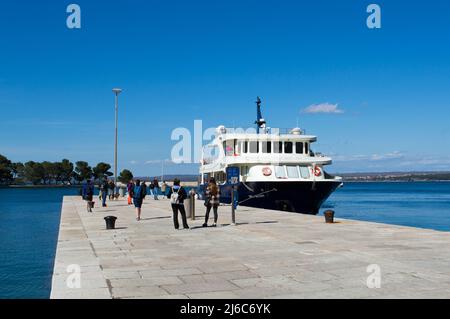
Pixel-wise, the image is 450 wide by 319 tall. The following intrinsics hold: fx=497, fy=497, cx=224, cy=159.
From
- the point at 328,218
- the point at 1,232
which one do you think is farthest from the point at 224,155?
the point at 328,218

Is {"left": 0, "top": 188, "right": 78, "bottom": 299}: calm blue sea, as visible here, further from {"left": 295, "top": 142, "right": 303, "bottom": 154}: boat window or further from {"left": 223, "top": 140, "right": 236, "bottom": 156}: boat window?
{"left": 295, "top": 142, "right": 303, "bottom": 154}: boat window

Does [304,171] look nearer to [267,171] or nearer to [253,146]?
[267,171]

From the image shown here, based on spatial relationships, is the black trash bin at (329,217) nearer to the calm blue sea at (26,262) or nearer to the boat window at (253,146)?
the calm blue sea at (26,262)

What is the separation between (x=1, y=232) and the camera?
28.3 m

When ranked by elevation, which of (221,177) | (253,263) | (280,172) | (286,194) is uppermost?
(280,172)

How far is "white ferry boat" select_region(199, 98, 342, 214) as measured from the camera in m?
34.9

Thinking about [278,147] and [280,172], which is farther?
[278,147]

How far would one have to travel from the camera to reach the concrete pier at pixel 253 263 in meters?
7.75

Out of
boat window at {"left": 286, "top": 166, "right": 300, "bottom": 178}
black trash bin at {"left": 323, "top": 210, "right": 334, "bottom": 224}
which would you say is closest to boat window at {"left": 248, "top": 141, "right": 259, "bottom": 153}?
boat window at {"left": 286, "top": 166, "right": 300, "bottom": 178}

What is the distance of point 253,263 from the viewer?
33.9 feet

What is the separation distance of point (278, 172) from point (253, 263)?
82.9 feet

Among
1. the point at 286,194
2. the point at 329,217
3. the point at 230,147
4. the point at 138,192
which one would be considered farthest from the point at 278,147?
the point at 138,192
